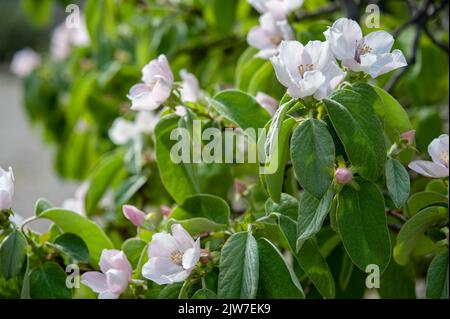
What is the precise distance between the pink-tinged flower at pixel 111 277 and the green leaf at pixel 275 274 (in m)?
0.18

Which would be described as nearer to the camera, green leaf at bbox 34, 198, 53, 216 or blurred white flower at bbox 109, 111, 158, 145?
green leaf at bbox 34, 198, 53, 216

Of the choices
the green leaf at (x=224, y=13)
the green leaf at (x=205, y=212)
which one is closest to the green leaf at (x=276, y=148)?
the green leaf at (x=205, y=212)

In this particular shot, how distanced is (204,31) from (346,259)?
96cm

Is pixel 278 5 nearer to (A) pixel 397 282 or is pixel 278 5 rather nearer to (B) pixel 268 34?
(B) pixel 268 34

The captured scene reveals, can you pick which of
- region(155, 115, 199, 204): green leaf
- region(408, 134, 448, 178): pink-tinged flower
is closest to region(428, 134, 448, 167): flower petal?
region(408, 134, 448, 178): pink-tinged flower

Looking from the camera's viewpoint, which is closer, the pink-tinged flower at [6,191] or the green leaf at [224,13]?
the pink-tinged flower at [6,191]

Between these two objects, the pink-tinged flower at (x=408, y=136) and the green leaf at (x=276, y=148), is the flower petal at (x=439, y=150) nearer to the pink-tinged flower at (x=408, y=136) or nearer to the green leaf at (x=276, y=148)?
the pink-tinged flower at (x=408, y=136)

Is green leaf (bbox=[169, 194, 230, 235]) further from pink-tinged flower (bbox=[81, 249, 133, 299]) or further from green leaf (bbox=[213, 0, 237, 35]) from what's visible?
green leaf (bbox=[213, 0, 237, 35])

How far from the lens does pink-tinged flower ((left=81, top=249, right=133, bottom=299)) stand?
962mm

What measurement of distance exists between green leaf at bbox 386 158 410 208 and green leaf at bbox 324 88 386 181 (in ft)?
0.08

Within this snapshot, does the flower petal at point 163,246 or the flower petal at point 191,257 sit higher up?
the flower petal at point 163,246

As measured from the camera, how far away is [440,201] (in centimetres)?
100

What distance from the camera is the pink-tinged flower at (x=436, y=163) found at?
3.17ft
